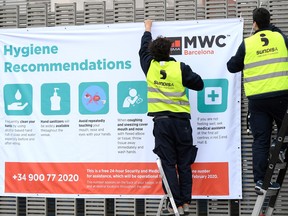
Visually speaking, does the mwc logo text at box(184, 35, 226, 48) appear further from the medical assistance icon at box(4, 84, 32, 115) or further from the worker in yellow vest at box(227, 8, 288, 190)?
the medical assistance icon at box(4, 84, 32, 115)

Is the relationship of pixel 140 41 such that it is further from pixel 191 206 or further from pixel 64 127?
pixel 191 206

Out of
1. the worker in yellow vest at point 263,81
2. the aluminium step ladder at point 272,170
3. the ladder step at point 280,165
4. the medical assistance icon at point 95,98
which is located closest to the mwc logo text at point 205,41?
the worker in yellow vest at point 263,81

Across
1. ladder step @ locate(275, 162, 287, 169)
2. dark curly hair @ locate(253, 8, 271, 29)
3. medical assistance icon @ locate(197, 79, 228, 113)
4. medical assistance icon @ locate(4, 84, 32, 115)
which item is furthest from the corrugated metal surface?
medical assistance icon @ locate(4, 84, 32, 115)

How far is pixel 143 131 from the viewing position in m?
6.84

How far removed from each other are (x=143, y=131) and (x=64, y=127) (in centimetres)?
94

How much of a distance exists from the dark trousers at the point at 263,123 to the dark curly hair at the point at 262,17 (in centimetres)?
78

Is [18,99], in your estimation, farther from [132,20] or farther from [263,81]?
[263,81]

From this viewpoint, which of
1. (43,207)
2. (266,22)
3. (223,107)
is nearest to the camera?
(266,22)

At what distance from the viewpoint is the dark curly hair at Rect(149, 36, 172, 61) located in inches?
245

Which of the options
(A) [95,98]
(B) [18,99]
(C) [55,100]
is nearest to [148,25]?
(A) [95,98]

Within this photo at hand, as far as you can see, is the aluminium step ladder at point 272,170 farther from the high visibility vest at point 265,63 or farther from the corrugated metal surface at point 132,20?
the corrugated metal surface at point 132,20

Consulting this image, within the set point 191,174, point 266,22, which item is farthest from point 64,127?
point 266,22

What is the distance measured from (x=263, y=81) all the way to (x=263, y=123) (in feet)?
1.39

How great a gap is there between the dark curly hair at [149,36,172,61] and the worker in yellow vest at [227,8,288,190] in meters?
0.69
